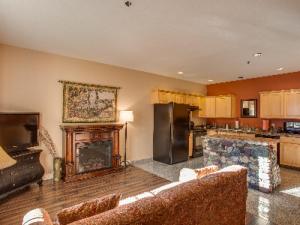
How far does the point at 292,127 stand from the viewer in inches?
216

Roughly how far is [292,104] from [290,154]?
1.37 meters

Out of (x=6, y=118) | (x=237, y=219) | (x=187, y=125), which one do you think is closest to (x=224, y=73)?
(x=187, y=125)

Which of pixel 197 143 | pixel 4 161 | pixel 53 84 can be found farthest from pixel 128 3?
pixel 197 143

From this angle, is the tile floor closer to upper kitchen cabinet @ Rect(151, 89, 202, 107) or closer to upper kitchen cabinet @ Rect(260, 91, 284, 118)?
upper kitchen cabinet @ Rect(260, 91, 284, 118)

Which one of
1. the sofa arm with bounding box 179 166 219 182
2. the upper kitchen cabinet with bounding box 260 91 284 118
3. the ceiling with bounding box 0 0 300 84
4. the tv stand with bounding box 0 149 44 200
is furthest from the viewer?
the upper kitchen cabinet with bounding box 260 91 284 118

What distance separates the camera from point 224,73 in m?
5.91

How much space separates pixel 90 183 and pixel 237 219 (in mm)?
2952

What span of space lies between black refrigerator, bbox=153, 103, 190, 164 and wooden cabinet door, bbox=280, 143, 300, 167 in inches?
100

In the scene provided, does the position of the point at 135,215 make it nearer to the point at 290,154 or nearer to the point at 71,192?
the point at 71,192

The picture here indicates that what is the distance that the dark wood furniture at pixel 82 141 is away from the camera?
13.7 feet

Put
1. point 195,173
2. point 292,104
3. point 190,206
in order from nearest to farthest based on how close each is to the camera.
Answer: point 190,206
point 195,173
point 292,104

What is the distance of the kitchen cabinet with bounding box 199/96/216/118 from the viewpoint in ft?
24.2

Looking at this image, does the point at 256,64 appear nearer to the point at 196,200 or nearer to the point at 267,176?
the point at 267,176

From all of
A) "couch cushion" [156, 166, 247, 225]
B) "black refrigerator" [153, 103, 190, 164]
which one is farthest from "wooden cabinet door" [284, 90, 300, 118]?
"couch cushion" [156, 166, 247, 225]
